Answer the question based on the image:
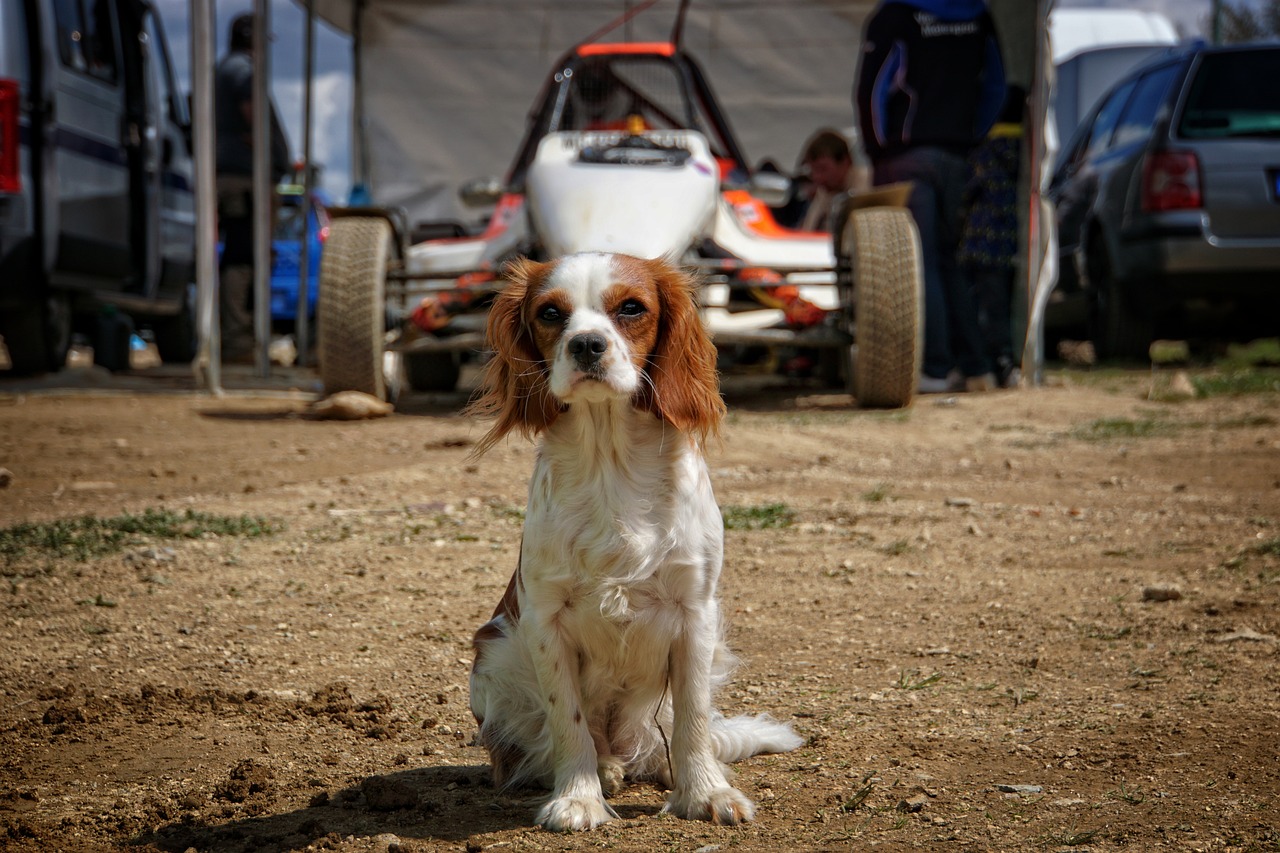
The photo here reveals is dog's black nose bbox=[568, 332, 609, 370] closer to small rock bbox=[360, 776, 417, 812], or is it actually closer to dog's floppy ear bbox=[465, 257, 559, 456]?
dog's floppy ear bbox=[465, 257, 559, 456]

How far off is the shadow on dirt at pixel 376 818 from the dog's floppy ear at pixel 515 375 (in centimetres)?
69

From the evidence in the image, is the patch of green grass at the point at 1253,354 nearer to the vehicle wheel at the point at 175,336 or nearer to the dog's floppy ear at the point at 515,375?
the dog's floppy ear at the point at 515,375

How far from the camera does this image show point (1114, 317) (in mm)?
10492

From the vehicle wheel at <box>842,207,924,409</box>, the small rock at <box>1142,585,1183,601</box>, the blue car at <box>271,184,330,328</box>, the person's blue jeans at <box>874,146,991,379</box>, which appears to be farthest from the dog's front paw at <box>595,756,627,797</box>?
the blue car at <box>271,184,330,328</box>

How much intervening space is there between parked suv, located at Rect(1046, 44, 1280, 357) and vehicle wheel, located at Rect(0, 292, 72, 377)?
7.60 meters

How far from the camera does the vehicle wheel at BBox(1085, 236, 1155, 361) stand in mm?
10336

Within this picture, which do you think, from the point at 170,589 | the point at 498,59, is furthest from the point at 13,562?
Answer: the point at 498,59

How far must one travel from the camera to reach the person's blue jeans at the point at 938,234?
8.44m

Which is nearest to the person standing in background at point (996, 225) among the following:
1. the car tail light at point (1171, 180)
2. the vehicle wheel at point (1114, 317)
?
the car tail light at point (1171, 180)

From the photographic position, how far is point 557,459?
2.65 m

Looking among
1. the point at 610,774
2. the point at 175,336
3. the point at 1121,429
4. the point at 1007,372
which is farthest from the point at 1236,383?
the point at 175,336

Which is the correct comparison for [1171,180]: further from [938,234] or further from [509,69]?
[509,69]

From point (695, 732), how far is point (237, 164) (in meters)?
9.64

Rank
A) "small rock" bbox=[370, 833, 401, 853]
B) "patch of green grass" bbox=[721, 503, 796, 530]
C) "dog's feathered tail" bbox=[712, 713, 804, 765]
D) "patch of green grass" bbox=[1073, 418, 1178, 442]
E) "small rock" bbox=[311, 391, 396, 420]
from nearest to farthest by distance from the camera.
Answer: "small rock" bbox=[370, 833, 401, 853]
"dog's feathered tail" bbox=[712, 713, 804, 765]
"patch of green grass" bbox=[721, 503, 796, 530]
"patch of green grass" bbox=[1073, 418, 1178, 442]
"small rock" bbox=[311, 391, 396, 420]
